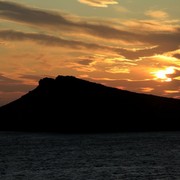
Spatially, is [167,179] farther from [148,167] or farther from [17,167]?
[17,167]

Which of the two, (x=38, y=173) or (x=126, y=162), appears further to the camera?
(x=126, y=162)

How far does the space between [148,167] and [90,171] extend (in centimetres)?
1246

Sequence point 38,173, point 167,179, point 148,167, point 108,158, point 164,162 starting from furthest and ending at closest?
point 108,158 < point 164,162 < point 148,167 < point 38,173 < point 167,179

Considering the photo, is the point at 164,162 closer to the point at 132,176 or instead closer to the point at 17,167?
the point at 132,176

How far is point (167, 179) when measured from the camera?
2773 inches

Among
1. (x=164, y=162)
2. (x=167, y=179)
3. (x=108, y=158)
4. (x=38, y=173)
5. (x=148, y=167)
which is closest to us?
(x=167, y=179)

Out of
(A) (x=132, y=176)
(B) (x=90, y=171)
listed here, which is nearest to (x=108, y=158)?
(B) (x=90, y=171)

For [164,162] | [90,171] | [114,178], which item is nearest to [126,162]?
[164,162]

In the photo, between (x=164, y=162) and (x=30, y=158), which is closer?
(x=164, y=162)

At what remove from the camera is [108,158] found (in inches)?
4134

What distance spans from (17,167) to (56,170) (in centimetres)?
918

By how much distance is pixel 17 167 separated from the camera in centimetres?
8856

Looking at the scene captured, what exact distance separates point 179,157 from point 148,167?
72.0 ft

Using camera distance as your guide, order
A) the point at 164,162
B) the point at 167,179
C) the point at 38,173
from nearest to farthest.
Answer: the point at 167,179 → the point at 38,173 → the point at 164,162
